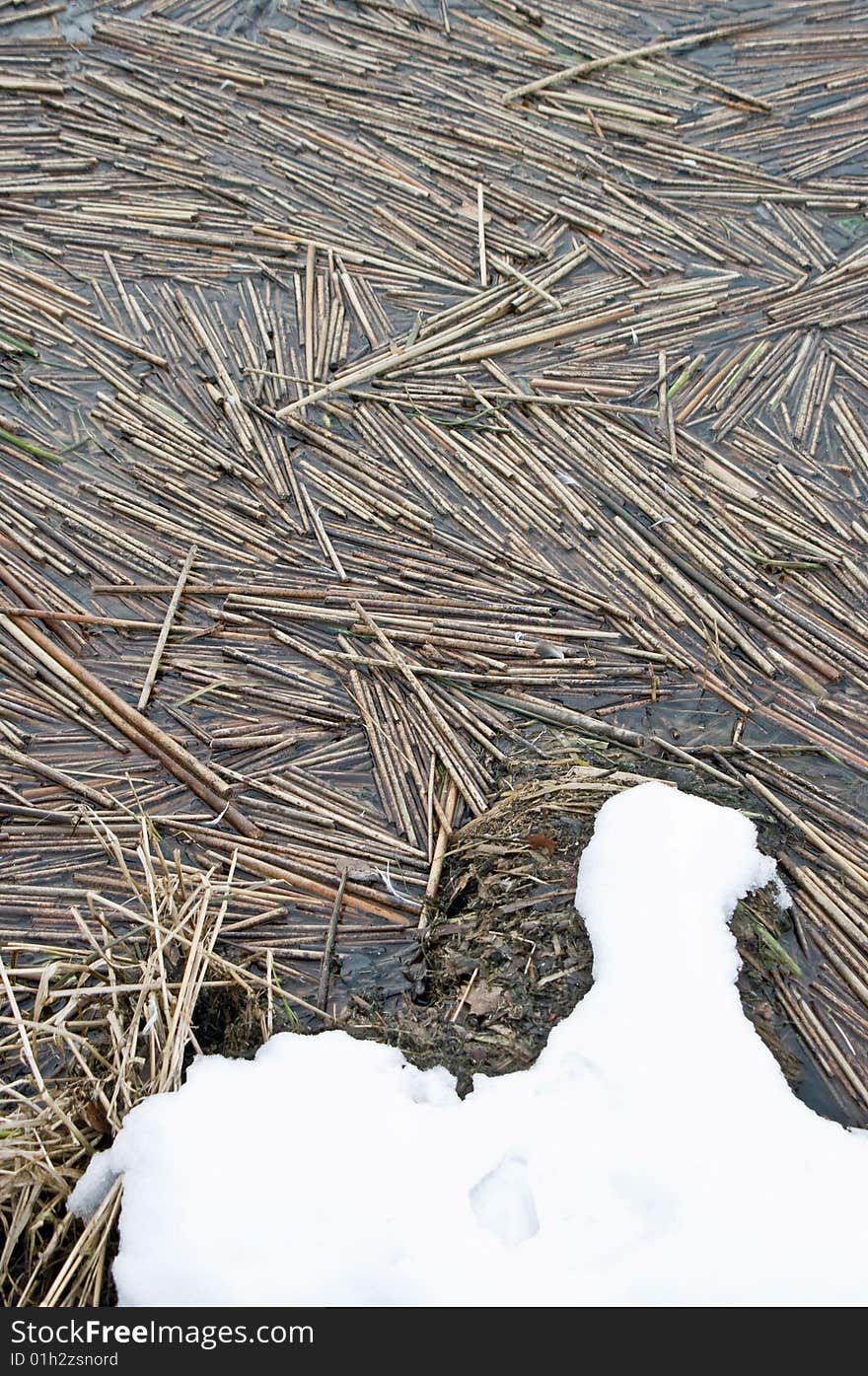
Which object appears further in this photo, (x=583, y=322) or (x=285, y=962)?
(x=583, y=322)

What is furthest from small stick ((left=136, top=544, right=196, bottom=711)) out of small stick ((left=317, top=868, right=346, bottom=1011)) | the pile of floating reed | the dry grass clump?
small stick ((left=317, top=868, right=346, bottom=1011))

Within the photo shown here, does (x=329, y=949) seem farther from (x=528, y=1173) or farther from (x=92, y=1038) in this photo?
(x=528, y=1173)

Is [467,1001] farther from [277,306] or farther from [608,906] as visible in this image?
[277,306]

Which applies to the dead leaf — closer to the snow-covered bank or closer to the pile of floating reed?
the snow-covered bank

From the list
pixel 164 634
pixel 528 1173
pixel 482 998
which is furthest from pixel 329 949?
pixel 164 634

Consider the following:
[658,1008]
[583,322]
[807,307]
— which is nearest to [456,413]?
[583,322]

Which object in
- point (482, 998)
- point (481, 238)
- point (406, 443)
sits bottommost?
point (482, 998)
